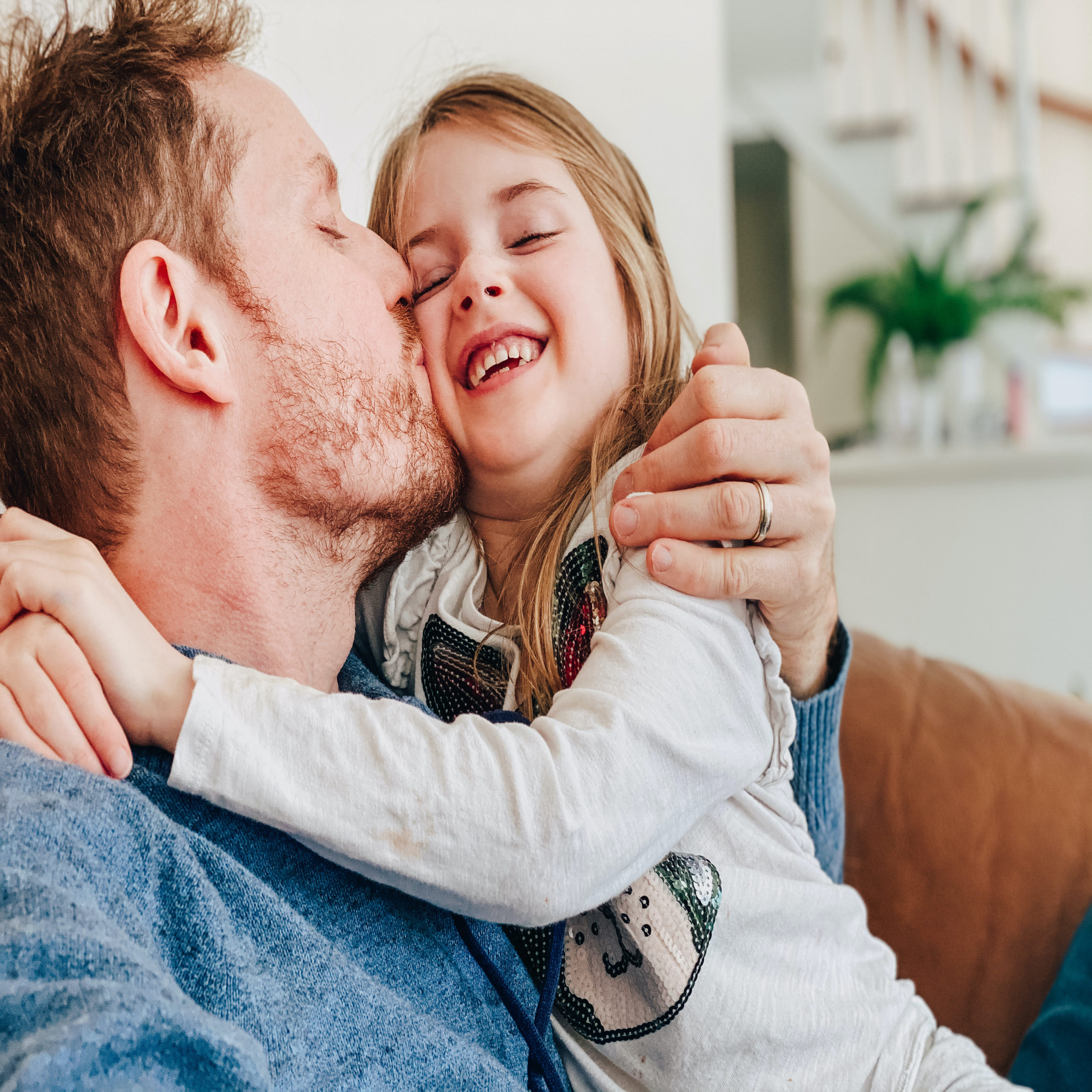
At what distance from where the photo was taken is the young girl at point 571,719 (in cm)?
68

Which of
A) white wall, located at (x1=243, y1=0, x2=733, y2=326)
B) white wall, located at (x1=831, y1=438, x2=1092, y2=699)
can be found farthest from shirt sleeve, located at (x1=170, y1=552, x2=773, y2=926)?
white wall, located at (x1=831, y1=438, x2=1092, y2=699)

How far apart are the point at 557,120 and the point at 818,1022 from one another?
963 millimetres

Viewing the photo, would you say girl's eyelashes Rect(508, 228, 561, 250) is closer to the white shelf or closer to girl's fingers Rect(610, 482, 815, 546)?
girl's fingers Rect(610, 482, 815, 546)

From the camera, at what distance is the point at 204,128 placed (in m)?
0.92

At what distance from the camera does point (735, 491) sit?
2.66 ft

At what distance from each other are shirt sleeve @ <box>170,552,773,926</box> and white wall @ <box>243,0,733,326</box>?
769mm

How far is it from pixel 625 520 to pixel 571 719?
193mm

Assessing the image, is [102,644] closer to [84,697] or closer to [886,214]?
[84,697]

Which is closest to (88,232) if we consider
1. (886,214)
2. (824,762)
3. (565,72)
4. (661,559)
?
(661,559)

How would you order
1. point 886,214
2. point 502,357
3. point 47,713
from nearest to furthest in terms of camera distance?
1. point 47,713
2. point 502,357
3. point 886,214

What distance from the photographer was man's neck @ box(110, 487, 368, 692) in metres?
0.89

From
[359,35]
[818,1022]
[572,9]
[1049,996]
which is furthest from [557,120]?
[1049,996]

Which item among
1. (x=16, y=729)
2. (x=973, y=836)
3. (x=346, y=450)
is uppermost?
(x=346, y=450)

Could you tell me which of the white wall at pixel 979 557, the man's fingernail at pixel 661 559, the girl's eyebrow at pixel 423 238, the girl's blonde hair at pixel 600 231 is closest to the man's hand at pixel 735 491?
the man's fingernail at pixel 661 559
